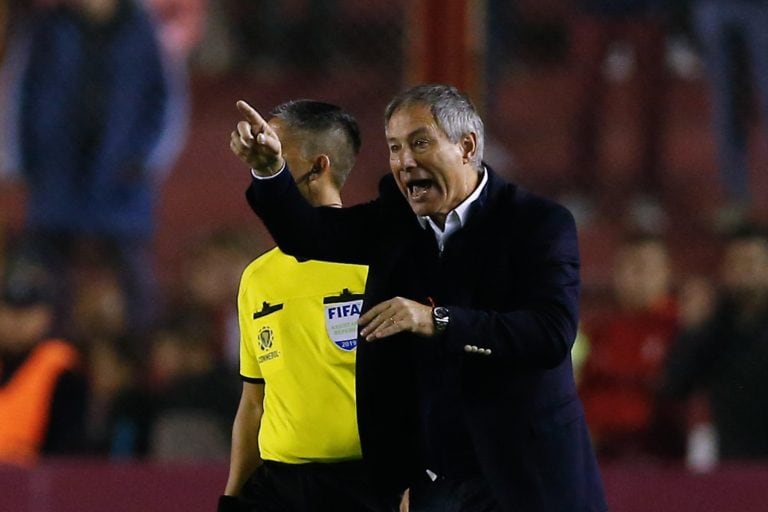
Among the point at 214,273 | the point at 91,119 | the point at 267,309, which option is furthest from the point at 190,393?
the point at 267,309

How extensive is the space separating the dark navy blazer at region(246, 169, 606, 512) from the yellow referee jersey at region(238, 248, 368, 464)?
0.33m

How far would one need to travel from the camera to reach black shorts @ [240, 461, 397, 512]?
145 inches

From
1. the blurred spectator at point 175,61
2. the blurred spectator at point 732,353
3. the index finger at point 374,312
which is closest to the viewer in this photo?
the index finger at point 374,312

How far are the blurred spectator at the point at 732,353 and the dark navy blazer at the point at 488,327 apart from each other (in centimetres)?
259

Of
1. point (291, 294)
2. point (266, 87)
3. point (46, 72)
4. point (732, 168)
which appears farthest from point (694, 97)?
point (291, 294)

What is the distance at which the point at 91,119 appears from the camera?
6656 mm

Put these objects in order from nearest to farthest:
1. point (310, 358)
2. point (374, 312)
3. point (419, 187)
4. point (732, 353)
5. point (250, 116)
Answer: point (374, 312), point (250, 116), point (419, 187), point (310, 358), point (732, 353)

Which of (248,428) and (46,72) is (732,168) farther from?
(248,428)

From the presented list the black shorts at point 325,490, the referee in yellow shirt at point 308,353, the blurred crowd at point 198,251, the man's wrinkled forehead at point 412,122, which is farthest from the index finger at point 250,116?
the blurred crowd at point 198,251

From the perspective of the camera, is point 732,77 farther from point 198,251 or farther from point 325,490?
point 325,490

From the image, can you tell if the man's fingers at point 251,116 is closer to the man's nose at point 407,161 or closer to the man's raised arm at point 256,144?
the man's raised arm at point 256,144

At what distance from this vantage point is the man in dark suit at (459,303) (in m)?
3.09

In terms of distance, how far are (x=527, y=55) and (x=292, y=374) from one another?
2905mm

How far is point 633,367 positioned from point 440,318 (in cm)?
309
